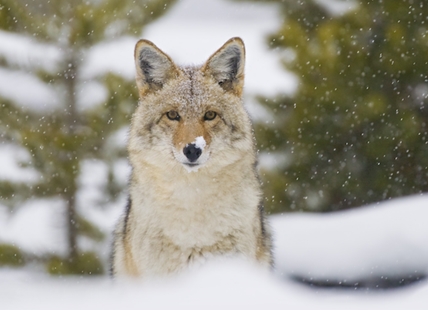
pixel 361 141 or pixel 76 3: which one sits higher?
pixel 76 3

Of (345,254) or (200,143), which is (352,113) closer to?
(345,254)

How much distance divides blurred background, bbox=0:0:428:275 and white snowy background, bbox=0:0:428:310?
6cm

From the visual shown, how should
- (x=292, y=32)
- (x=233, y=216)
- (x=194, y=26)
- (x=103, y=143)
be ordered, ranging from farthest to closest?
1. (x=194, y=26)
2. (x=292, y=32)
3. (x=103, y=143)
4. (x=233, y=216)

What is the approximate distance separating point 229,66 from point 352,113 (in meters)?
6.36

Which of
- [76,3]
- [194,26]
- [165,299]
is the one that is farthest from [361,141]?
[194,26]

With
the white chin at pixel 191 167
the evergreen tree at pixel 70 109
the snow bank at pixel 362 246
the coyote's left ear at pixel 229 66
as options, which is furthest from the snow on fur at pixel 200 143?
the evergreen tree at pixel 70 109

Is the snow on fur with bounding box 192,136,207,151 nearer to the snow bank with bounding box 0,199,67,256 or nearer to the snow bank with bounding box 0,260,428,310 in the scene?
the snow bank with bounding box 0,260,428,310

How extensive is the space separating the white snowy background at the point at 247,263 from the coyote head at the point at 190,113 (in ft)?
2.65

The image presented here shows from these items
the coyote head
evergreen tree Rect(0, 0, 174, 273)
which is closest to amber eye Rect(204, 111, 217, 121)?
the coyote head

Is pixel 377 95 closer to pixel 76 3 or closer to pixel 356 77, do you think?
pixel 356 77

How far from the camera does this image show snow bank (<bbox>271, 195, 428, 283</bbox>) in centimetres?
621

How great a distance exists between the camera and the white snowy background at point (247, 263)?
2176 millimetres

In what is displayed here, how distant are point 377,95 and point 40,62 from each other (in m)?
5.37

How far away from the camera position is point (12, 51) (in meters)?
10.4
